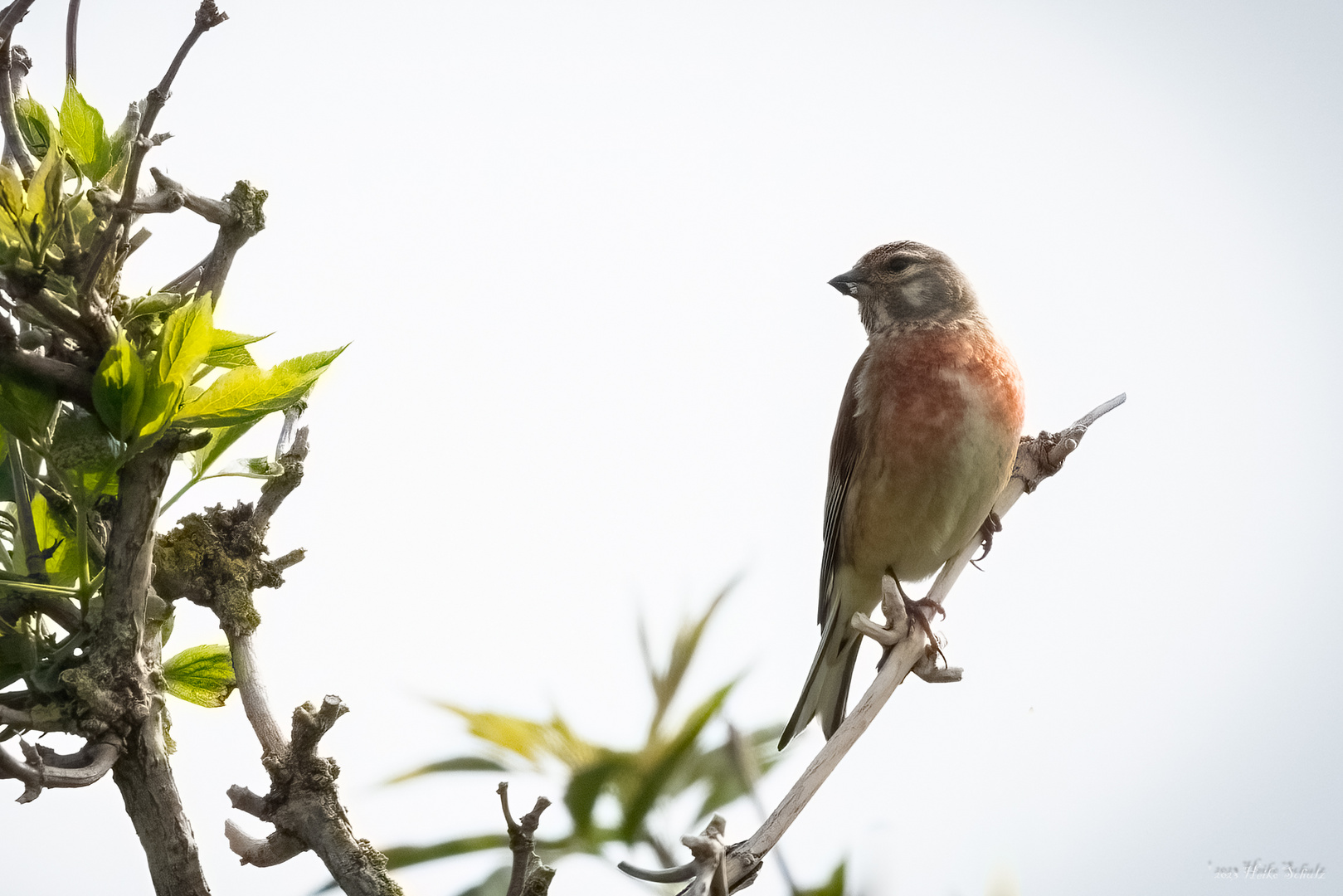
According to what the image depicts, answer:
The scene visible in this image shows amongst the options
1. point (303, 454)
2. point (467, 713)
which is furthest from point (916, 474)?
point (303, 454)

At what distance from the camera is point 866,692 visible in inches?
43.6

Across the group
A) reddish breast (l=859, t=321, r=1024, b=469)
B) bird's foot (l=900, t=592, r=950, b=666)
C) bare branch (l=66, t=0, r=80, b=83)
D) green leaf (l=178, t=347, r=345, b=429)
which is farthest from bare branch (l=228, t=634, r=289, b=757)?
reddish breast (l=859, t=321, r=1024, b=469)

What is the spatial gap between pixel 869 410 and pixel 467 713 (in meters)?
1.22

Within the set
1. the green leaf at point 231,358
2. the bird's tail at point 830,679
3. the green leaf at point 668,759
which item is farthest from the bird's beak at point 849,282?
the green leaf at point 231,358

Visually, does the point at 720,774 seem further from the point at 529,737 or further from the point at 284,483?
the point at 284,483

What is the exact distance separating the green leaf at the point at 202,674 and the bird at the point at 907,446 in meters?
1.00

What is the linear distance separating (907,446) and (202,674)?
4.61ft

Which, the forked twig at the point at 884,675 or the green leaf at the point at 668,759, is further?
the green leaf at the point at 668,759

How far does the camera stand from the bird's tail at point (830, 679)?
5.94ft

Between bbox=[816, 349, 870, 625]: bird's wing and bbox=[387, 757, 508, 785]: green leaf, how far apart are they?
114cm

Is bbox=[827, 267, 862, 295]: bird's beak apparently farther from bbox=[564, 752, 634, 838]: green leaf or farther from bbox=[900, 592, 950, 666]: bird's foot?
bbox=[564, 752, 634, 838]: green leaf

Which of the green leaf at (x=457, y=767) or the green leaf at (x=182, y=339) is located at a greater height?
the green leaf at (x=182, y=339)

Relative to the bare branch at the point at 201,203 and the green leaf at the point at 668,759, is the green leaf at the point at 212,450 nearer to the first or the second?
the bare branch at the point at 201,203

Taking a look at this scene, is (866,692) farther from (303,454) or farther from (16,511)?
(16,511)
